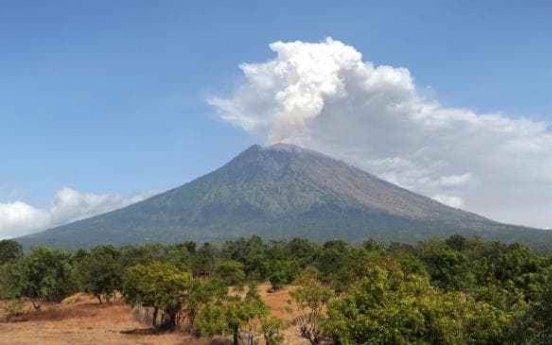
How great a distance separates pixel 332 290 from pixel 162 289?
20866 millimetres

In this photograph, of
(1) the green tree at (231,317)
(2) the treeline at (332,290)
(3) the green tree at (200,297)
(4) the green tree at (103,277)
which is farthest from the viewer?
(4) the green tree at (103,277)

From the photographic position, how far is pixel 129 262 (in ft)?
292

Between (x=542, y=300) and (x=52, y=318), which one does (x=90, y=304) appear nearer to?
(x=52, y=318)

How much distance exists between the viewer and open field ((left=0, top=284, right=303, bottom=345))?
4684 cm

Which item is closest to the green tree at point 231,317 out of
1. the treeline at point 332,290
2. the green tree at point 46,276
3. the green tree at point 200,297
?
the treeline at point 332,290

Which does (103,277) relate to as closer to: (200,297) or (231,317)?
(200,297)

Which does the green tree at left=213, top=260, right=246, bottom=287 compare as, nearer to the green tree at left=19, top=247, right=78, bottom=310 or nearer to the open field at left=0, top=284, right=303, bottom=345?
the open field at left=0, top=284, right=303, bottom=345

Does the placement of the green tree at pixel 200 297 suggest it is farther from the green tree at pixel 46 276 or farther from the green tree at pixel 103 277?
the green tree at pixel 46 276

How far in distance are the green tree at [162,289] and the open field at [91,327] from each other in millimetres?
2206

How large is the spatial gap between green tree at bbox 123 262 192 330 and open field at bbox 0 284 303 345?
86.9 inches

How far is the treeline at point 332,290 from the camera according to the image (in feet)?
81.7

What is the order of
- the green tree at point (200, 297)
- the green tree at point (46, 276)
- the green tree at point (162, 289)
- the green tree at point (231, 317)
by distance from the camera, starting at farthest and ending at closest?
the green tree at point (46, 276) → the green tree at point (162, 289) → the green tree at point (200, 297) → the green tree at point (231, 317)

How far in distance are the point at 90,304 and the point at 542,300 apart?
62.3 metres

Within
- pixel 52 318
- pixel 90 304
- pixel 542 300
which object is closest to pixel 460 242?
pixel 90 304
